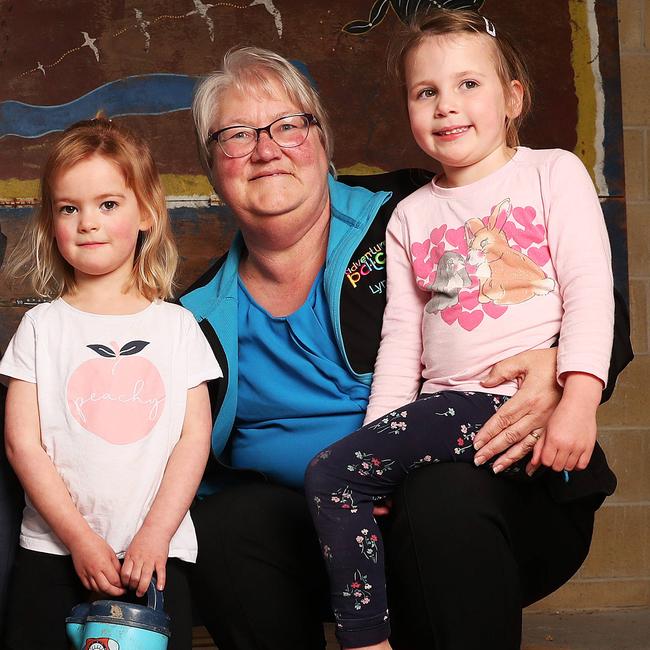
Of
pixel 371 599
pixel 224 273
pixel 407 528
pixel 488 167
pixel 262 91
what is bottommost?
pixel 371 599

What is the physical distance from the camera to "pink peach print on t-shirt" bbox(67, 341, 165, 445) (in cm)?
173

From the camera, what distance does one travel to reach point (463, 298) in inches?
72.2

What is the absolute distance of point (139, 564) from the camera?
1646 millimetres

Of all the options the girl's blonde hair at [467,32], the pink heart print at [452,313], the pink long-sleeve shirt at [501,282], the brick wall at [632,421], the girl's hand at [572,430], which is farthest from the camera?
the brick wall at [632,421]

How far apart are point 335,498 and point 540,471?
370 mm

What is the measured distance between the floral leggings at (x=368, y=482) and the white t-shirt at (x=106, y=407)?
291 mm

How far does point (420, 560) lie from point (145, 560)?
18.4 inches

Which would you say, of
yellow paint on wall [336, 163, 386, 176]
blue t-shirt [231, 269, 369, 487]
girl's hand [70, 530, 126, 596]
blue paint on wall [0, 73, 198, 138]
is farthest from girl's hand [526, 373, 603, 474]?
blue paint on wall [0, 73, 198, 138]

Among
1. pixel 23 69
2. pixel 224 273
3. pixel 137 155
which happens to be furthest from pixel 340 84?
pixel 137 155

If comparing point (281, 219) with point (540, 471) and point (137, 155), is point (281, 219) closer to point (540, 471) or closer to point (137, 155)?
point (137, 155)

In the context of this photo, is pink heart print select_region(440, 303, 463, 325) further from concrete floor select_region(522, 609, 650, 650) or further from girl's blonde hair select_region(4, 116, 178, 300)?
concrete floor select_region(522, 609, 650, 650)

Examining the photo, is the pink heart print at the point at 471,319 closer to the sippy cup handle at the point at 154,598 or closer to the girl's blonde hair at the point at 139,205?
the girl's blonde hair at the point at 139,205

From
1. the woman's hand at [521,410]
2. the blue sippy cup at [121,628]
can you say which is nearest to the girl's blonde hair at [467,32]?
the woman's hand at [521,410]

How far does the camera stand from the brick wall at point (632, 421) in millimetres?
3381
